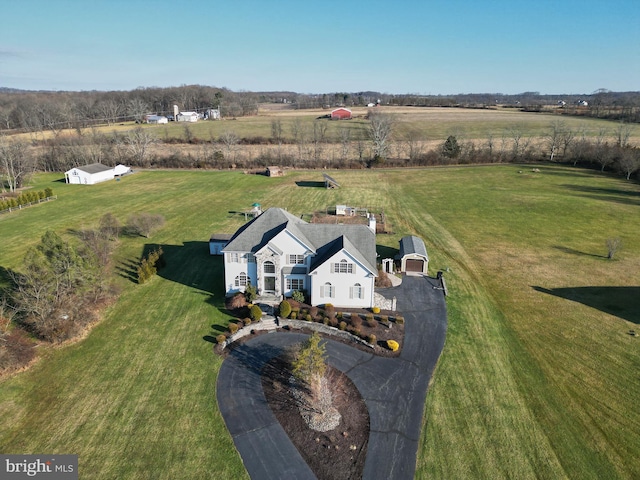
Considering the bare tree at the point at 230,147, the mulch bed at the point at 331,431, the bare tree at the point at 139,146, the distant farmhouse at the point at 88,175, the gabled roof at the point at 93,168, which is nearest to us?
the mulch bed at the point at 331,431

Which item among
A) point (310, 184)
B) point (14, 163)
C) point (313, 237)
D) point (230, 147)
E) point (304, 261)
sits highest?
point (230, 147)

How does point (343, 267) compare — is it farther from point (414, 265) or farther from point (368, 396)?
point (368, 396)

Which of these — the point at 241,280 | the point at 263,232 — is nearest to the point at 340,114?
the point at 263,232

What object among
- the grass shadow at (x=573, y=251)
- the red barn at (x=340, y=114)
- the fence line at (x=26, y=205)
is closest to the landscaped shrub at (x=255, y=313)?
the grass shadow at (x=573, y=251)

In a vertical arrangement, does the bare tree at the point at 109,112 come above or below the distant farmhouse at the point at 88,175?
above

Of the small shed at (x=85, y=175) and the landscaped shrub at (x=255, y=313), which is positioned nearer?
the landscaped shrub at (x=255, y=313)

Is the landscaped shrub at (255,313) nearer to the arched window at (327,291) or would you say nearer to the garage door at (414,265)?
the arched window at (327,291)

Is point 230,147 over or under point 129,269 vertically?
over

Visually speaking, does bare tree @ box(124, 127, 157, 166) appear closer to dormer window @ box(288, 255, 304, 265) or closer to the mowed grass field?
the mowed grass field
